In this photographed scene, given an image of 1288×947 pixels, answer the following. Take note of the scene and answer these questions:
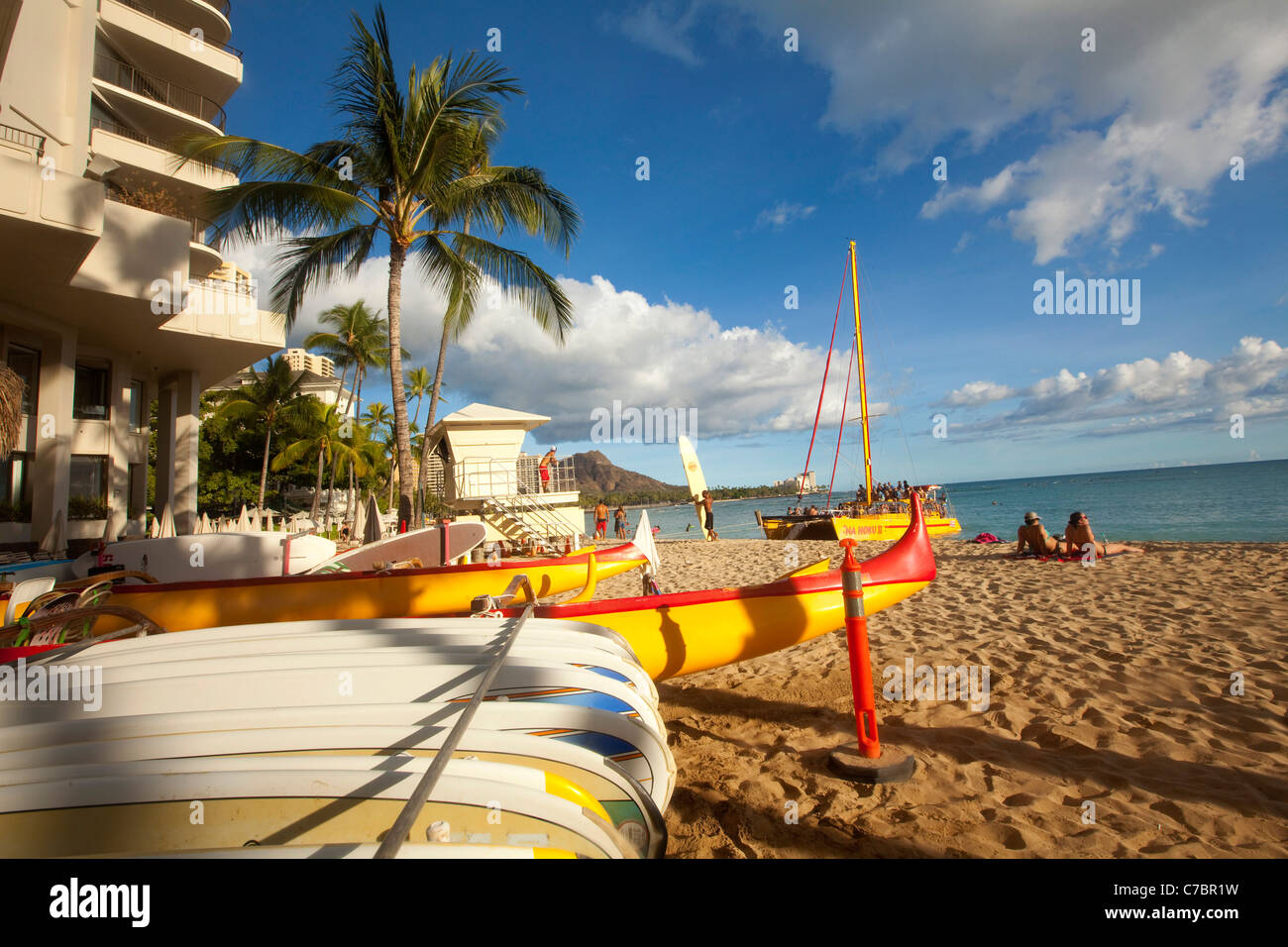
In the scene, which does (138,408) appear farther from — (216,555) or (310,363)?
(310,363)

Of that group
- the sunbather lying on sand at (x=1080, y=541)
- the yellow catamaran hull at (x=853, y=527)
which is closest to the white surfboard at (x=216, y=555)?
the sunbather lying on sand at (x=1080, y=541)

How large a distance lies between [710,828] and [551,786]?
4.53 feet

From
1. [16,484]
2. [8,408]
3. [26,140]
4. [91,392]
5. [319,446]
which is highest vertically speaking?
[26,140]

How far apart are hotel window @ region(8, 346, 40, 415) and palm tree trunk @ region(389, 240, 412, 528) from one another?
20.5 feet

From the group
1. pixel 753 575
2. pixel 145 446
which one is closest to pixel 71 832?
pixel 753 575

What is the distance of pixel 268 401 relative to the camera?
2597cm

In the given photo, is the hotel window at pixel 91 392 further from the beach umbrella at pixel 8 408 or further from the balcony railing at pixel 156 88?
the balcony railing at pixel 156 88

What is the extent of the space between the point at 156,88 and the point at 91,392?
15.4 meters

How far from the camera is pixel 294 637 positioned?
2934 millimetres

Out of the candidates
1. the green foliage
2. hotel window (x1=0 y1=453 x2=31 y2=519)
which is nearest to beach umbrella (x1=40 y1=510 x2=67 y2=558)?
hotel window (x1=0 y1=453 x2=31 y2=519)

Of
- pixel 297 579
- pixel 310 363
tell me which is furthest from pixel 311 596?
pixel 310 363

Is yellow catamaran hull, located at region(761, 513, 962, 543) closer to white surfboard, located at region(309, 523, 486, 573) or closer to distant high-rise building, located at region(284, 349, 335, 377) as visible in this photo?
white surfboard, located at region(309, 523, 486, 573)

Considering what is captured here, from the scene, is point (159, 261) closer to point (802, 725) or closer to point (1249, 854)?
point (802, 725)

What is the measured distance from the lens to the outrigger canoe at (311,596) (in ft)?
15.9
